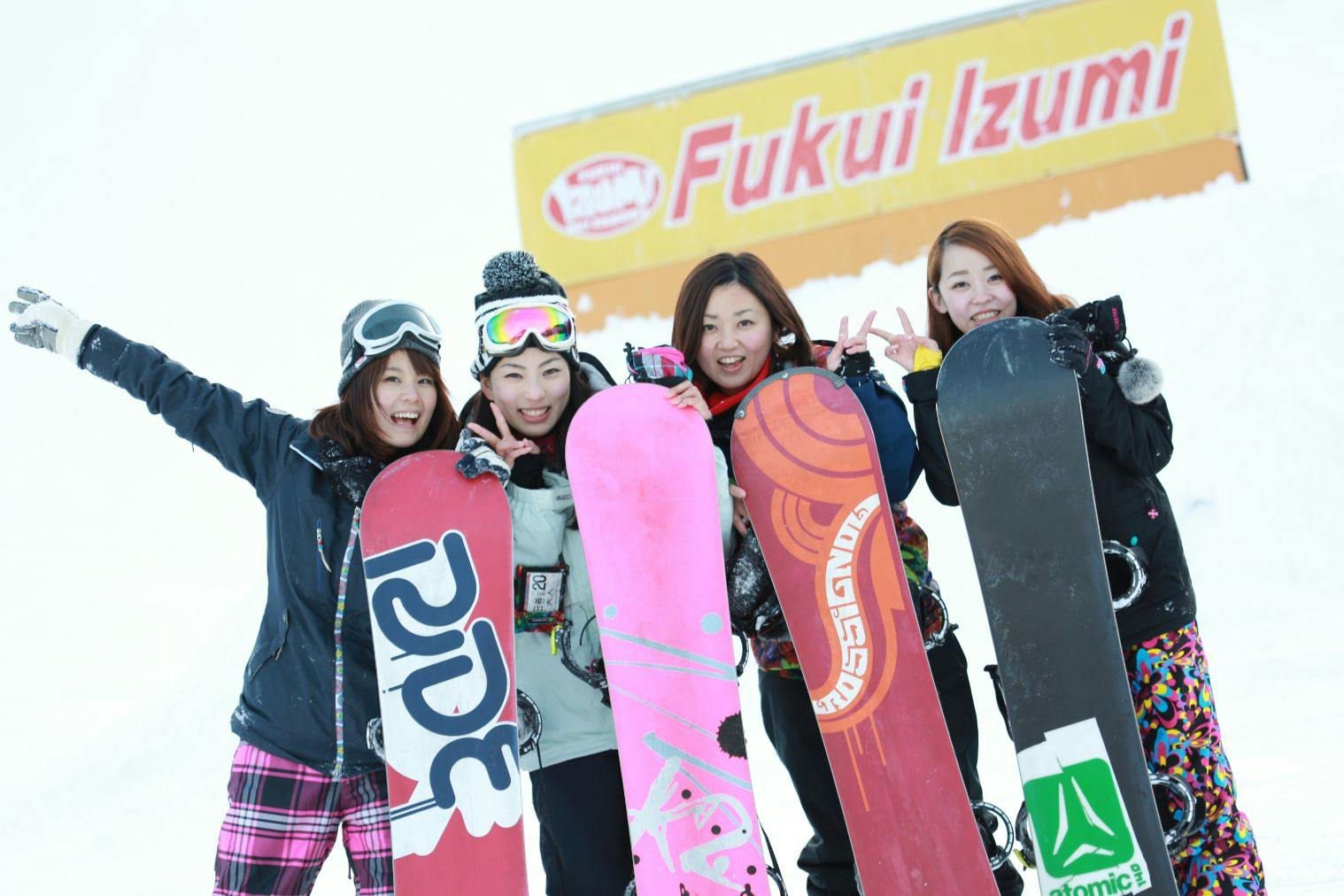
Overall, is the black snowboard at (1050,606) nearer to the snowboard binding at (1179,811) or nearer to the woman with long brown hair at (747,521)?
the snowboard binding at (1179,811)

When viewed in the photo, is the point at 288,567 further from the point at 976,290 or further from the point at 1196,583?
the point at 1196,583

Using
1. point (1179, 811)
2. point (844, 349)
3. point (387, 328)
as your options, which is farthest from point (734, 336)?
point (1179, 811)

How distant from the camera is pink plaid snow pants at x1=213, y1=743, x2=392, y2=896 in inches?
82.7

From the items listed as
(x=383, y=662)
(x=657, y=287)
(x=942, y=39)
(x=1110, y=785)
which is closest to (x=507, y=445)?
(x=383, y=662)

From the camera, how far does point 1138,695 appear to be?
2143mm

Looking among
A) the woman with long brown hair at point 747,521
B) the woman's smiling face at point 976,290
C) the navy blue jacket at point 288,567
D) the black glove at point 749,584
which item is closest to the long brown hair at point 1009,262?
the woman's smiling face at point 976,290

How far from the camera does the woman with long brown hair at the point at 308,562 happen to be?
6.97 ft

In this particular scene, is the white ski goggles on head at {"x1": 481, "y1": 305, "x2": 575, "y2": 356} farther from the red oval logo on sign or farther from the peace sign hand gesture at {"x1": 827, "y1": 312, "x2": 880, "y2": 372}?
the red oval logo on sign

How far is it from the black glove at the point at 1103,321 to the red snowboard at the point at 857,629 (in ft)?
1.54

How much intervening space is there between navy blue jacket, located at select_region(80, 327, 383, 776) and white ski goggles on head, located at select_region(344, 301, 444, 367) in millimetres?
211

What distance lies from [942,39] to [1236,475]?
13.6 ft

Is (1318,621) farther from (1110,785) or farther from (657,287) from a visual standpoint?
(657,287)

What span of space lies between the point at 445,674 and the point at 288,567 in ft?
1.25

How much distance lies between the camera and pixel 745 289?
247cm
